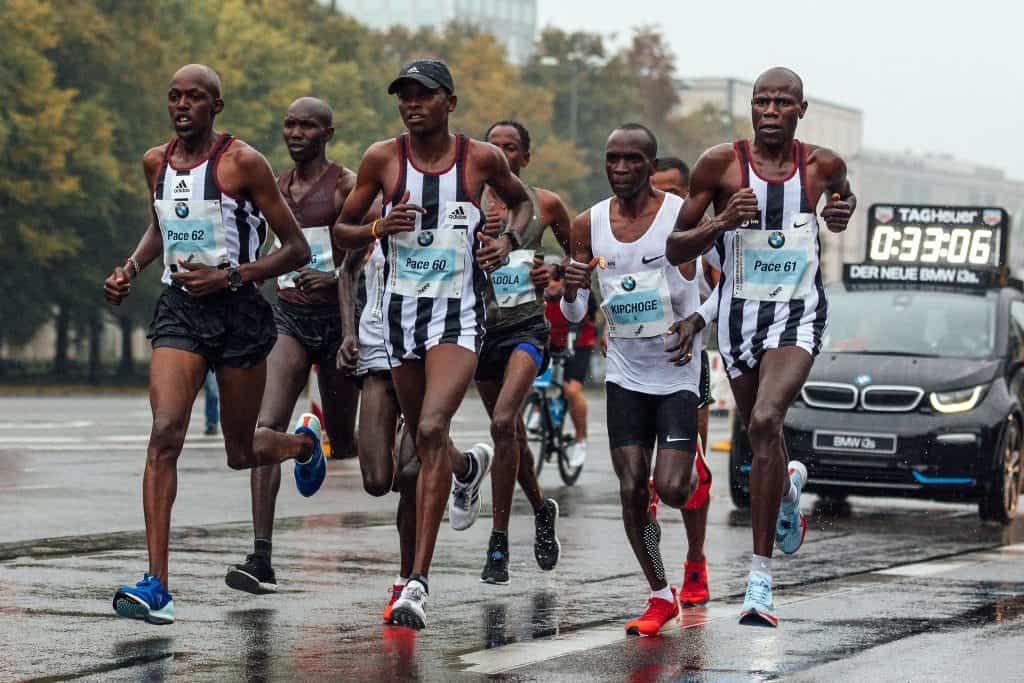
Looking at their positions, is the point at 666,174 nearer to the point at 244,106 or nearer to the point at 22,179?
the point at 22,179

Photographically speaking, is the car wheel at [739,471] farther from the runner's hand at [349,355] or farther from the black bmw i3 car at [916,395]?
the runner's hand at [349,355]

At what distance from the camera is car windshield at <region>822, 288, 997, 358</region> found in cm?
1501

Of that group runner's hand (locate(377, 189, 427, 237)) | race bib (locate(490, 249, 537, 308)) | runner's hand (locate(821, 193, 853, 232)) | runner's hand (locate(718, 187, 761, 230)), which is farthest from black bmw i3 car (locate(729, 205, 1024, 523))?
runner's hand (locate(377, 189, 427, 237))

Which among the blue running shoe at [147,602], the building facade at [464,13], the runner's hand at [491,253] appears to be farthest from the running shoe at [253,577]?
the building facade at [464,13]

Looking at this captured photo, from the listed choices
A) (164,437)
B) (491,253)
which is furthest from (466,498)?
(164,437)

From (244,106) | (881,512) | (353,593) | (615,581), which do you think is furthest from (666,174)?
(244,106)

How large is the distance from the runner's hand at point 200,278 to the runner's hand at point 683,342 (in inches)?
71.6

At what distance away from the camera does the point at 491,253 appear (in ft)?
27.3

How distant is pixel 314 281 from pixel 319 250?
183 millimetres

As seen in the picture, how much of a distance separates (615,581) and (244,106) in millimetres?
43727

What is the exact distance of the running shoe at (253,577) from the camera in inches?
355

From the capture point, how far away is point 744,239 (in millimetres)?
8570

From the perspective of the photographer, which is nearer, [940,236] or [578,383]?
[940,236]

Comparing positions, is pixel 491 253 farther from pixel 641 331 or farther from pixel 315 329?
pixel 315 329
